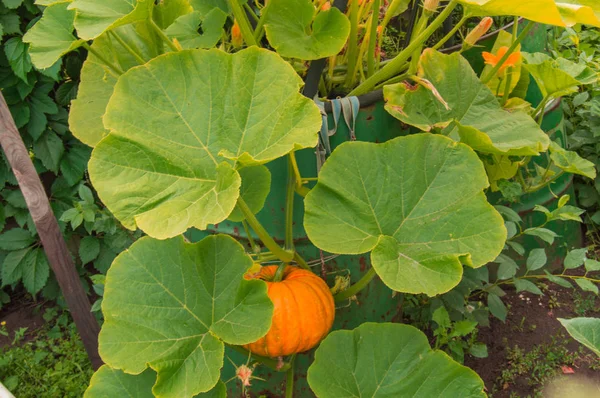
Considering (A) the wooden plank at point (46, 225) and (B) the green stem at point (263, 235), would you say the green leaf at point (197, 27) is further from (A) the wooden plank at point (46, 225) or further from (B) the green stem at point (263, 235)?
(A) the wooden plank at point (46, 225)

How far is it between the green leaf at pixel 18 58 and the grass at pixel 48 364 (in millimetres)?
940

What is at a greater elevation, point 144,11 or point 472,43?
point 144,11

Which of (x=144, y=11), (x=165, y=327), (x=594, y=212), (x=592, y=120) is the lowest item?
(x=594, y=212)

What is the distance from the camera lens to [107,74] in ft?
4.62

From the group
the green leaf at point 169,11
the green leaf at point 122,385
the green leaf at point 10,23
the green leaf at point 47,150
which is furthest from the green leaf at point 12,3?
the green leaf at point 122,385

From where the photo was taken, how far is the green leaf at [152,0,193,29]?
1340 mm

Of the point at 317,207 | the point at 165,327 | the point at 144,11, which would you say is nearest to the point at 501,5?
the point at 317,207

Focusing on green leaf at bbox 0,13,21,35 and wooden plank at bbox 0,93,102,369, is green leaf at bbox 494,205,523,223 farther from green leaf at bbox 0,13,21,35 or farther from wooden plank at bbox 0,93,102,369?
green leaf at bbox 0,13,21,35

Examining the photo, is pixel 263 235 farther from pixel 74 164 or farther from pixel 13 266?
pixel 13 266

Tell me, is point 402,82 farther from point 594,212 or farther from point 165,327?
point 594,212

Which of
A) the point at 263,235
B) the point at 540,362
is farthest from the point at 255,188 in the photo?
the point at 540,362

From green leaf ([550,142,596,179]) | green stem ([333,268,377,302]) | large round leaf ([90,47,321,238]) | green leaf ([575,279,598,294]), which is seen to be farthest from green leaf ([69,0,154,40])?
green leaf ([575,279,598,294])

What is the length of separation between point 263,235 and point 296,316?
19 cm

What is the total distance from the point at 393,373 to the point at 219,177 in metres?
0.53
